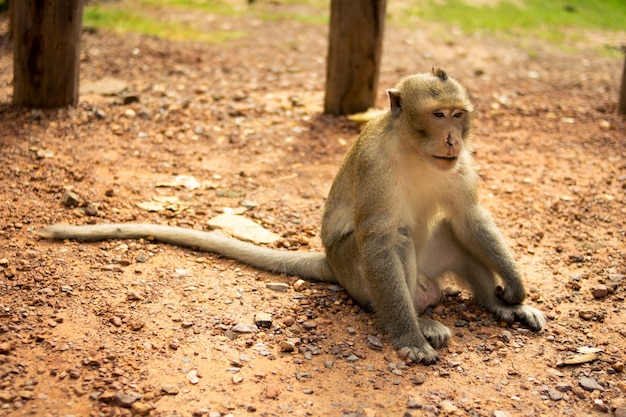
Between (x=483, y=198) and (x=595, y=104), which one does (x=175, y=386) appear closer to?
(x=483, y=198)

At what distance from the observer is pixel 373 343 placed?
Answer: 4.55 m

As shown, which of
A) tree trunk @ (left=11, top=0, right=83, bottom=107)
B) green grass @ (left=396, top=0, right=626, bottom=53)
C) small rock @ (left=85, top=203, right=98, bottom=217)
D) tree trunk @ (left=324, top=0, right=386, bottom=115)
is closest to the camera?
small rock @ (left=85, top=203, right=98, bottom=217)

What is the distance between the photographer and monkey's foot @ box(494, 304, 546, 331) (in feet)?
16.1

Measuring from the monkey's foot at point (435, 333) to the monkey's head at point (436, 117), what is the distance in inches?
43.1

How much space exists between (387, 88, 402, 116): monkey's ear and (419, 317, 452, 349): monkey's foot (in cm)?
141

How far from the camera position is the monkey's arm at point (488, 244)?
4875 mm

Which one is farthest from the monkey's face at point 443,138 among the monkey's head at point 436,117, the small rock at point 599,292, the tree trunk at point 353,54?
the tree trunk at point 353,54

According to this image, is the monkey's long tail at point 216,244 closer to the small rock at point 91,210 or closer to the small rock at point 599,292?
the small rock at point 91,210

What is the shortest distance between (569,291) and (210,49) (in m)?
7.57

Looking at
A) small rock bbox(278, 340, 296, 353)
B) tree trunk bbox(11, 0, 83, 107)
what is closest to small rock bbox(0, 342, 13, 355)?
small rock bbox(278, 340, 296, 353)

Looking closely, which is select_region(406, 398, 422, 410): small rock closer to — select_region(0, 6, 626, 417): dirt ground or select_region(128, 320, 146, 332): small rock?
select_region(0, 6, 626, 417): dirt ground

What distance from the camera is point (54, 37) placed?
7.60 metres

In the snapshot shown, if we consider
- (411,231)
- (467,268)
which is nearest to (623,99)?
(467,268)

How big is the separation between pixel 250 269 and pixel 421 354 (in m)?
1.59
